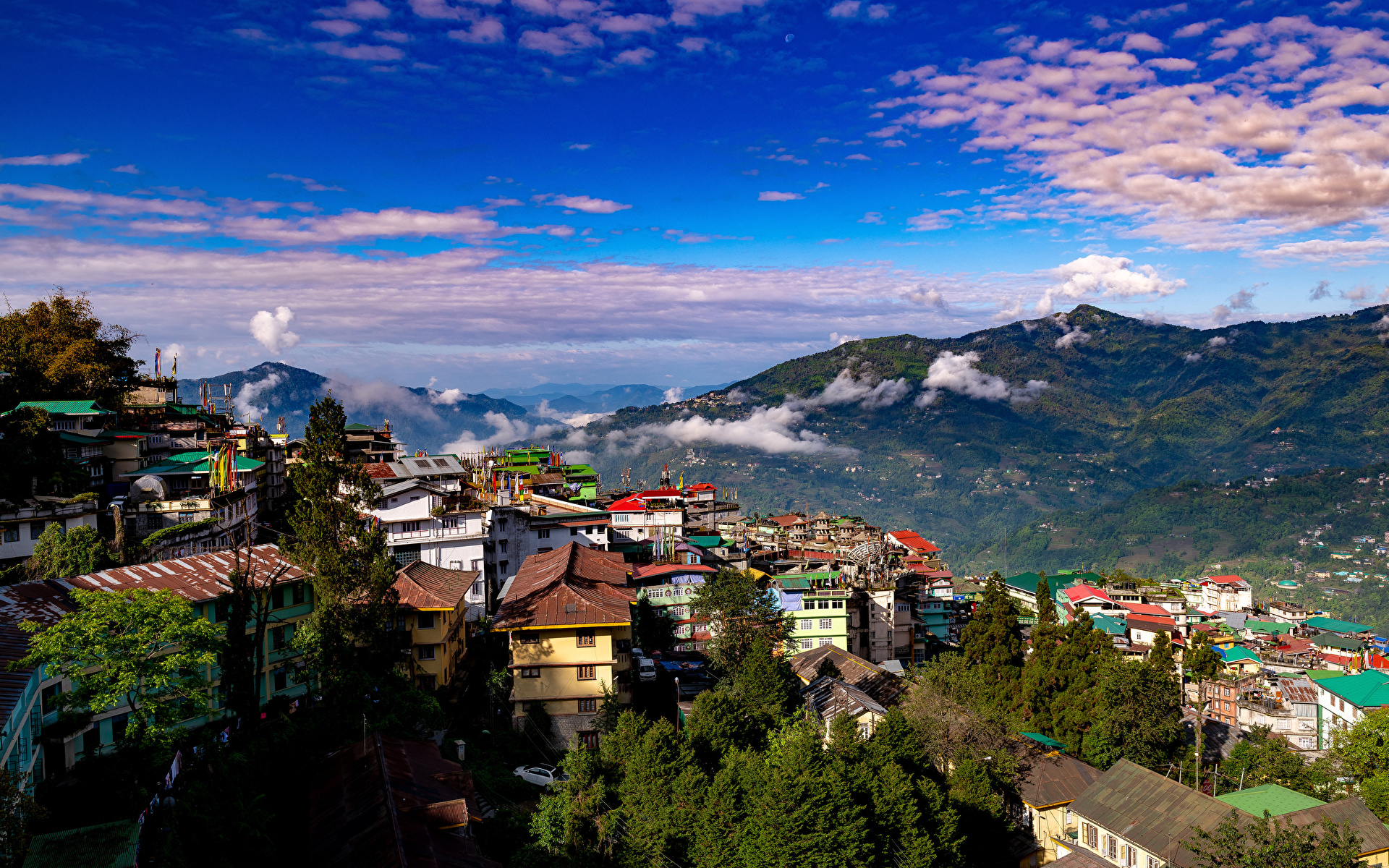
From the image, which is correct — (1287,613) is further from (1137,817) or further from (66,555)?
(66,555)

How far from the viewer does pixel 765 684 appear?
3503 centimetres

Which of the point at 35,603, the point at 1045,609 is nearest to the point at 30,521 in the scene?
the point at 35,603

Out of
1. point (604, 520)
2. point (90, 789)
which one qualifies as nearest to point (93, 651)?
point (90, 789)

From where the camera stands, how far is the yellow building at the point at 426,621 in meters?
32.7

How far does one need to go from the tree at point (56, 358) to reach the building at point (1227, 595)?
12978cm

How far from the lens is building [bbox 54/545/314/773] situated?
75.5ft

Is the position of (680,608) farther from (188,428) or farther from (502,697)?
(188,428)

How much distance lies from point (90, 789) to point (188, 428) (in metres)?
44.7

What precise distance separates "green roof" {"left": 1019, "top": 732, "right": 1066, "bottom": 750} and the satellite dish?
47184 millimetres

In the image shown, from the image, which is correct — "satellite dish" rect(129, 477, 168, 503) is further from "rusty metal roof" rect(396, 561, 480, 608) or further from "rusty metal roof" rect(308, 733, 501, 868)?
"rusty metal roof" rect(308, 733, 501, 868)

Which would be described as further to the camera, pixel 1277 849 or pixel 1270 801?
pixel 1270 801

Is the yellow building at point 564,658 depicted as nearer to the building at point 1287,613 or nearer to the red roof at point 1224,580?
the building at point 1287,613

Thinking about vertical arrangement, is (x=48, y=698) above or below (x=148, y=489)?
below

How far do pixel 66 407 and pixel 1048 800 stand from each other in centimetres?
5441
